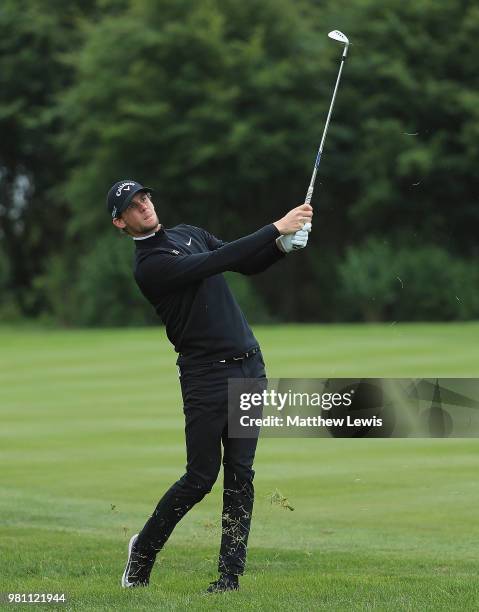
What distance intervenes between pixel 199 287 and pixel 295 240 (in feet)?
1.79

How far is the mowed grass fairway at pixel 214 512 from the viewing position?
610cm

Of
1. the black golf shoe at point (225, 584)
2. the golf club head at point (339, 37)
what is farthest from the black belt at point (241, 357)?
the golf club head at point (339, 37)

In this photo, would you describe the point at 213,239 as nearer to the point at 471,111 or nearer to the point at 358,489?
the point at 358,489

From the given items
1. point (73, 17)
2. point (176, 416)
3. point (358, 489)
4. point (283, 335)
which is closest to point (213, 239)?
point (358, 489)

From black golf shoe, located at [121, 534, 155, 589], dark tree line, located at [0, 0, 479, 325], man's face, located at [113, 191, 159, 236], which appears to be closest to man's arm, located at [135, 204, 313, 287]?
man's face, located at [113, 191, 159, 236]

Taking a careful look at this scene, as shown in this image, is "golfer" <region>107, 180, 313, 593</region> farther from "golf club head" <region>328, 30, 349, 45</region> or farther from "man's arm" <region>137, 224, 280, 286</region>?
"golf club head" <region>328, 30, 349, 45</region>

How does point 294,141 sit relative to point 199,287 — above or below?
above

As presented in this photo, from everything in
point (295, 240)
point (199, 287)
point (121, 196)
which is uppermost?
point (121, 196)

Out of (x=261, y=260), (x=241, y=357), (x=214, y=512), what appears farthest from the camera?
(x=214, y=512)

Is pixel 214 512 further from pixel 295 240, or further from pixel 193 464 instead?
pixel 295 240

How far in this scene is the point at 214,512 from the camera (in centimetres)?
924

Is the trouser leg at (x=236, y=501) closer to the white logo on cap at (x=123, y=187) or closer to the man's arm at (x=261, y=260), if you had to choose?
the man's arm at (x=261, y=260)

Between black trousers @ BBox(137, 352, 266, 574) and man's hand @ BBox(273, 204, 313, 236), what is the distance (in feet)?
2.28

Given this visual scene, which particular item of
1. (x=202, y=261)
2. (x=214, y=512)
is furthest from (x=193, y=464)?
(x=214, y=512)
